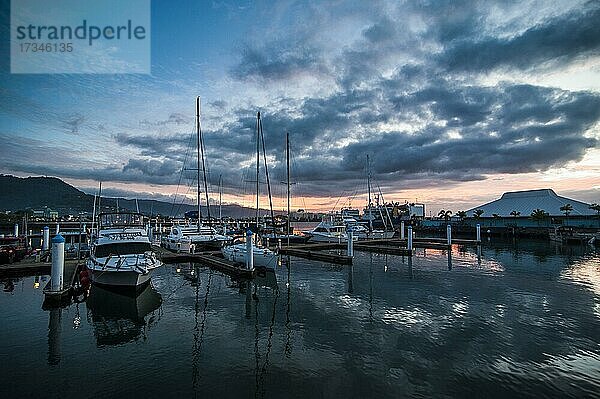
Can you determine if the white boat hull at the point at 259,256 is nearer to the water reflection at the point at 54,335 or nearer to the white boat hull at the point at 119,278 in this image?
the white boat hull at the point at 119,278

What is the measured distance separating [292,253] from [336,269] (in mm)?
A: 9359

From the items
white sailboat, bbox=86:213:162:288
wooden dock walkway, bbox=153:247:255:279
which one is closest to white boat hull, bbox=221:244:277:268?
wooden dock walkway, bbox=153:247:255:279

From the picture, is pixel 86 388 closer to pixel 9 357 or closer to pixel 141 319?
pixel 9 357

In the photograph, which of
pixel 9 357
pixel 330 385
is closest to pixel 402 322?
pixel 330 385

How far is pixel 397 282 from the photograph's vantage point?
69.2 ft

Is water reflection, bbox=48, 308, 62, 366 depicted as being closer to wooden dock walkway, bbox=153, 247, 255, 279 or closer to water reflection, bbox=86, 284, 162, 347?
water reflection, bbox=86, 284, 162, 347

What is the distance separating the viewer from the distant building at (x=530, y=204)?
3649 inches

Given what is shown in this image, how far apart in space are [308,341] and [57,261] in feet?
39.9

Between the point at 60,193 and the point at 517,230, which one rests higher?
the point at 60,193

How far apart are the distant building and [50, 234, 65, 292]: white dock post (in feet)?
355

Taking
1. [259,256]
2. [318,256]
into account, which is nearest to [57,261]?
[259,256]

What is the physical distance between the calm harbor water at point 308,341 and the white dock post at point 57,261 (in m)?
1.43

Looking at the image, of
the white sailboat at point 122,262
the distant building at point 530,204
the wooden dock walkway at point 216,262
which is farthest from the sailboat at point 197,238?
the distant building at point 530,204

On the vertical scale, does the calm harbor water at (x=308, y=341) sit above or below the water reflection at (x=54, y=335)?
below
